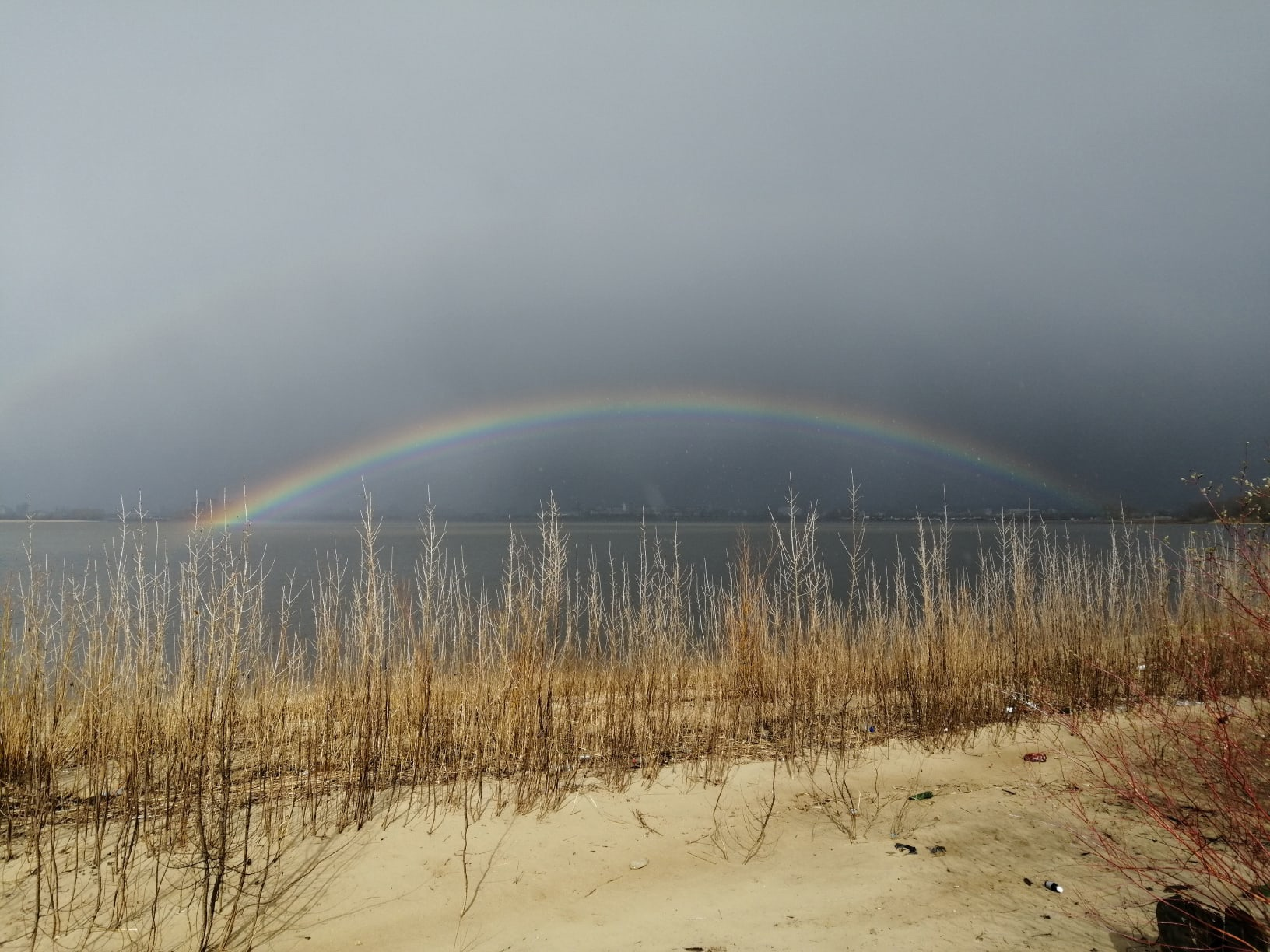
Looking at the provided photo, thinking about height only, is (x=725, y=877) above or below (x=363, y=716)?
below

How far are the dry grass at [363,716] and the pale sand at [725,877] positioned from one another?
25 centimetres

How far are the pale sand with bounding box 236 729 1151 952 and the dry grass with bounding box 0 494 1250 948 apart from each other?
0.81ft

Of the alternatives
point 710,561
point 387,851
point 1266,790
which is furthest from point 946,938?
point 710,561

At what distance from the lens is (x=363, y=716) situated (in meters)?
5.23

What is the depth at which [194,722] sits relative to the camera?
14.4ft

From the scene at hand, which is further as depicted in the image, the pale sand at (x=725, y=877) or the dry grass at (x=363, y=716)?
the dry grass at (x=363, y=716)

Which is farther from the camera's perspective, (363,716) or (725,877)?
(363,716)

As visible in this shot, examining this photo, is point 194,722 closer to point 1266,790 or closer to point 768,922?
point 768,922

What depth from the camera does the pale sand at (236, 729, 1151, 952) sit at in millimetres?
3562

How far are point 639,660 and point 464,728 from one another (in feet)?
6.12

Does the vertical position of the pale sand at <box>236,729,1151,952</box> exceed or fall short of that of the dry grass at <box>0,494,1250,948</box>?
it falls short

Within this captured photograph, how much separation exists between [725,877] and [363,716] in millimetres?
2793

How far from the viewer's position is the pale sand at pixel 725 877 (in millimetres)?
3562

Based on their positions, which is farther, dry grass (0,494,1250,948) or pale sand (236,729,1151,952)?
dry grass (0,494,1250,948)
